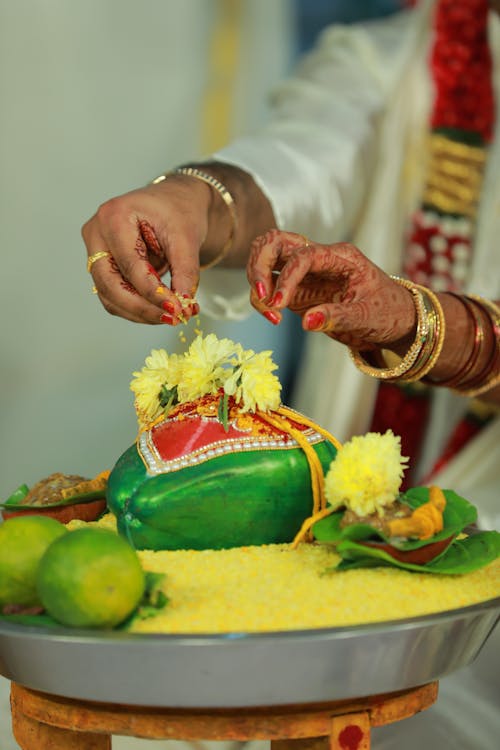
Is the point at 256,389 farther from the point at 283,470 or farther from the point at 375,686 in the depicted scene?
the point at 375,686

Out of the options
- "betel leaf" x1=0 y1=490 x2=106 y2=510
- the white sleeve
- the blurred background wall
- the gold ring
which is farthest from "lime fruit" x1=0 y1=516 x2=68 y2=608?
the blurred background wall

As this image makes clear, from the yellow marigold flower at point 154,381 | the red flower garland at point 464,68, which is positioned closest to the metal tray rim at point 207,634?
the yellow marigold flower at point 154,381

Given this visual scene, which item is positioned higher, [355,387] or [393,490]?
[393,490]

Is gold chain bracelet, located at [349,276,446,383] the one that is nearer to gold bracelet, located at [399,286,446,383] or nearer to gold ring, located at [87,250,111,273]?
gold bracelet, located at [399,286,446,383]

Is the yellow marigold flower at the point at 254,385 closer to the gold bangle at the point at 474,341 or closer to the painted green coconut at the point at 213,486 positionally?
the painted green coconut at the point at 213,486

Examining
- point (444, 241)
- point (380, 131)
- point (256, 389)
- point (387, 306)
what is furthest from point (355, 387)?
point (256, 389)

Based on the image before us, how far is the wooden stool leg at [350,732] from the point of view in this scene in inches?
24.0

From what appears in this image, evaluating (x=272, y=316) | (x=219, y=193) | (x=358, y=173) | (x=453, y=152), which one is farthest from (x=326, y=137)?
(x=272, y=316)

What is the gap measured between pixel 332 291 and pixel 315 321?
0.43 feet

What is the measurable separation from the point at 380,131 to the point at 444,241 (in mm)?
222

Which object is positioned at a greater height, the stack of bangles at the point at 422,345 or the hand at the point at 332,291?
the hand at the point at 332,291

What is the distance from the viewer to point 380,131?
1647mm

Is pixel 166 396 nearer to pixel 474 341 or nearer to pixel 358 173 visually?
pixel 474 341

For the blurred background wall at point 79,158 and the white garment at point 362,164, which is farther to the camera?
the blurred background wall at point 79,158
